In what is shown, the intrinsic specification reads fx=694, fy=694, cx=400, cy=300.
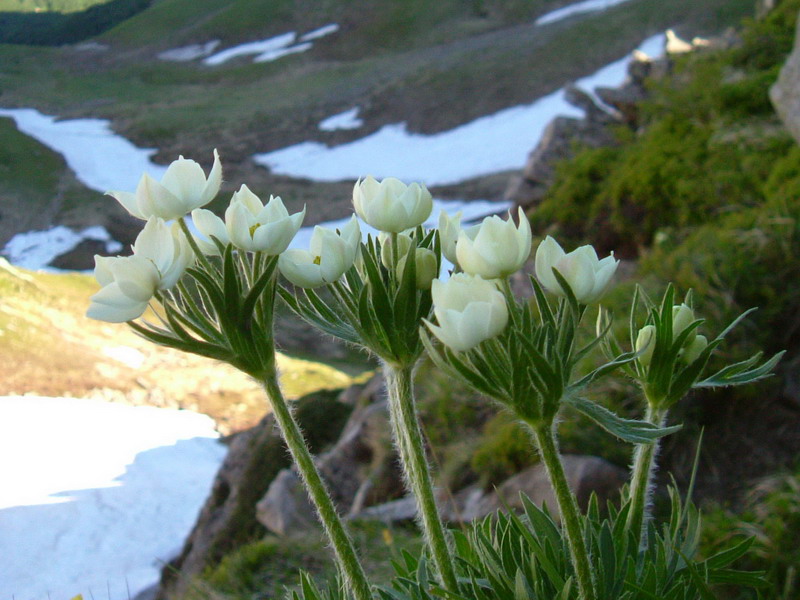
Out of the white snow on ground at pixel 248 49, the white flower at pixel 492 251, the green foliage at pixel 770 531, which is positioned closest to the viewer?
the white flower at pixel 492 251

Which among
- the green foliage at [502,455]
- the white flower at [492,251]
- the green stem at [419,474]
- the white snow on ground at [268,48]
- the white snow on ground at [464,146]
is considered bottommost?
the white snow on ground at [464,146]

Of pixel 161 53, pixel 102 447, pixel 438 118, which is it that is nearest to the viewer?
pixel 102 447

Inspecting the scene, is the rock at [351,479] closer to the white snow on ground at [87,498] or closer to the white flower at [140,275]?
the white snow on ground at [87,498]

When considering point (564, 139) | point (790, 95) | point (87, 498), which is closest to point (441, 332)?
point (87, 498)

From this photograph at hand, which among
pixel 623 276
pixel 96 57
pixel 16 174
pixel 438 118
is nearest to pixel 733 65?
pixel 623 276

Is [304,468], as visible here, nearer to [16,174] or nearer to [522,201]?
[16,174]

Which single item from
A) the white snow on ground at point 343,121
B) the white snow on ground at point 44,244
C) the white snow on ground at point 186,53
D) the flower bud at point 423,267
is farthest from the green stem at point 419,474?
the white snow on ground at point 343,121

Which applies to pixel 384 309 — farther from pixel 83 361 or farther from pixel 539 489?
pixel 539 489
